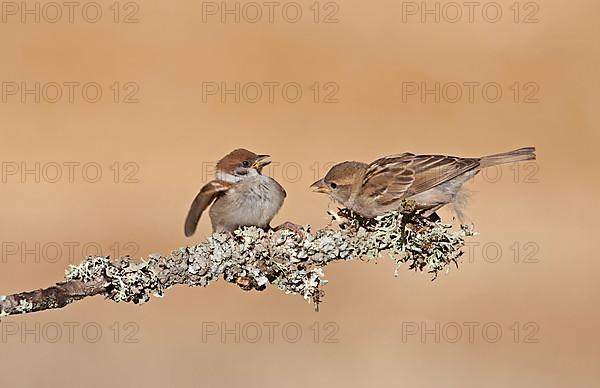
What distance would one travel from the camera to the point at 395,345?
2.43m

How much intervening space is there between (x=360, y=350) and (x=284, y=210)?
0.40m

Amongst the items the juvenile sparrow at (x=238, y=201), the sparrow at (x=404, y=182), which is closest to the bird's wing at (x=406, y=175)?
the sparrow at (x=404, y=182)

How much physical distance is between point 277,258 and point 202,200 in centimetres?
28

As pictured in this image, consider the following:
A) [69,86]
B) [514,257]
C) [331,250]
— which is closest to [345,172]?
[331,250]

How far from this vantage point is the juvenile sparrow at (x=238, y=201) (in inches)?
48.7

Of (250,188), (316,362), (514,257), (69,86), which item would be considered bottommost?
(316,362)

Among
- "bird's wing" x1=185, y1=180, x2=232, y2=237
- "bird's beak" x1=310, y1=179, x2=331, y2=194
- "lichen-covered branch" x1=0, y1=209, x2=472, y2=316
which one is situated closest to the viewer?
"lichen-covered branch" x1=0, y1=209, x2=472, y2=316

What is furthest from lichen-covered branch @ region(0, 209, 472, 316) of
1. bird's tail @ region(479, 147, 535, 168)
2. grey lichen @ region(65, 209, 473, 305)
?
bird's tail @ region(479, 147, 535, 168)

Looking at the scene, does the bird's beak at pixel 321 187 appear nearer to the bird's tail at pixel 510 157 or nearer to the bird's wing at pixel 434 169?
the bird's wing at pixel 434 169

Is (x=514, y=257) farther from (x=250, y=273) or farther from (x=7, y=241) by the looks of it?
(x=250, y=273)

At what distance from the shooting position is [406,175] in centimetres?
135

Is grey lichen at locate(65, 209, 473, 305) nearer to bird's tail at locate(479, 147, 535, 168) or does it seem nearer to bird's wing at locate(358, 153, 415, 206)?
bird's wing at locate(358, 153, 415, 206)

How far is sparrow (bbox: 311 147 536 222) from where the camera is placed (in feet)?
4.13

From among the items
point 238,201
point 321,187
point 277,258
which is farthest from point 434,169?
point 277,258
